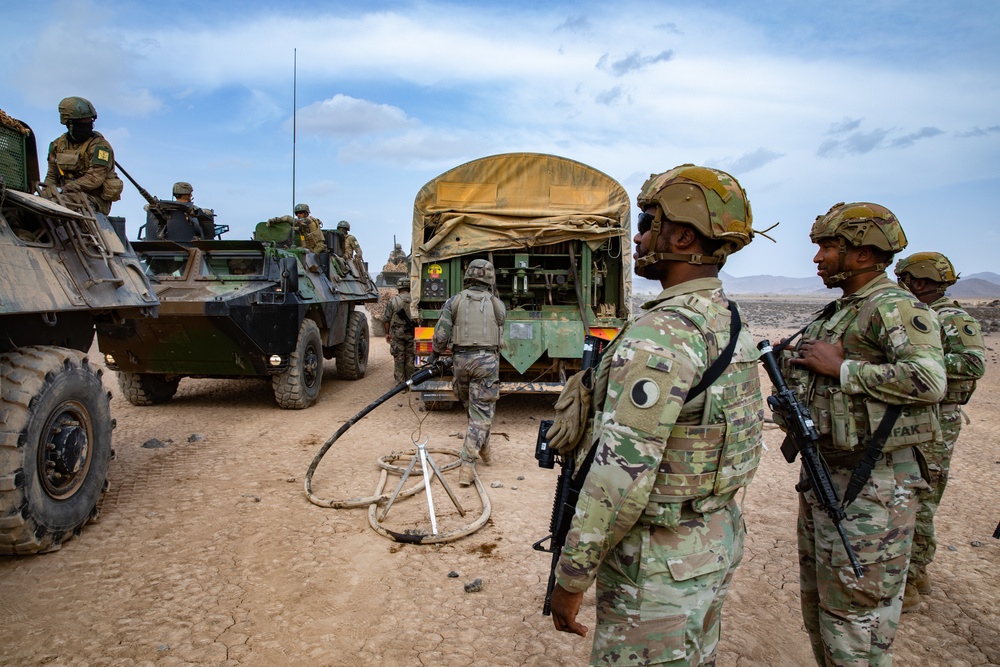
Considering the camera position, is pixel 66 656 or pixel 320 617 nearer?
pixel 66 656

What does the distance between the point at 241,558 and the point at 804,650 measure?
2.93 meters

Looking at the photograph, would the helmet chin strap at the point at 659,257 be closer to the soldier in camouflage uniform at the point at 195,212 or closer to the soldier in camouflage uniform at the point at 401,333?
the soldier in camouflage uniform at the point at 401,333

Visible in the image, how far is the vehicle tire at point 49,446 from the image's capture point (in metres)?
3.33

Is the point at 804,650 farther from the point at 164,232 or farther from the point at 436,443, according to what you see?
the point at 164,232

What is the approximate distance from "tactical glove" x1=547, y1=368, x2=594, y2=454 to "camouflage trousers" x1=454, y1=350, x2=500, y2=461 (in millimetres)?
3432

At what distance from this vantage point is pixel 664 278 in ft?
6.06

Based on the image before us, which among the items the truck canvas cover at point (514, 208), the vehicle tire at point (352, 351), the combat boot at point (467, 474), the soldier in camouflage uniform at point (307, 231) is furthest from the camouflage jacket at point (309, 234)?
the combat boot at point (467, 474)

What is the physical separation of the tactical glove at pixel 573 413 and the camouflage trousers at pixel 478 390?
3432 mm

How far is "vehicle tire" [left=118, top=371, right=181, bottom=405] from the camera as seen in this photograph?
24.4ft

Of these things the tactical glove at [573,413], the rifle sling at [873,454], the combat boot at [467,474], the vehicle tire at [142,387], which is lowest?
the combat boot at [467,474]

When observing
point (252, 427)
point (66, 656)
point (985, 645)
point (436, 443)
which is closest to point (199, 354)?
point (252, 427)

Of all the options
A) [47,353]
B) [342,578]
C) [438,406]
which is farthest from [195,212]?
[342,578]

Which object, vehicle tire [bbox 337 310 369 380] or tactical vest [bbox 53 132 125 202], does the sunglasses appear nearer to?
tactical vest [bbox 53 132 125 202]

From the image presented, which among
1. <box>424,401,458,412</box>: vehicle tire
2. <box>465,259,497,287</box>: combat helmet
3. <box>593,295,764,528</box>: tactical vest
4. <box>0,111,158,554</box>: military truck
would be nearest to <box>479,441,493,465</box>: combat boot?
<box>465,259,497,287</box>: combat helmet
